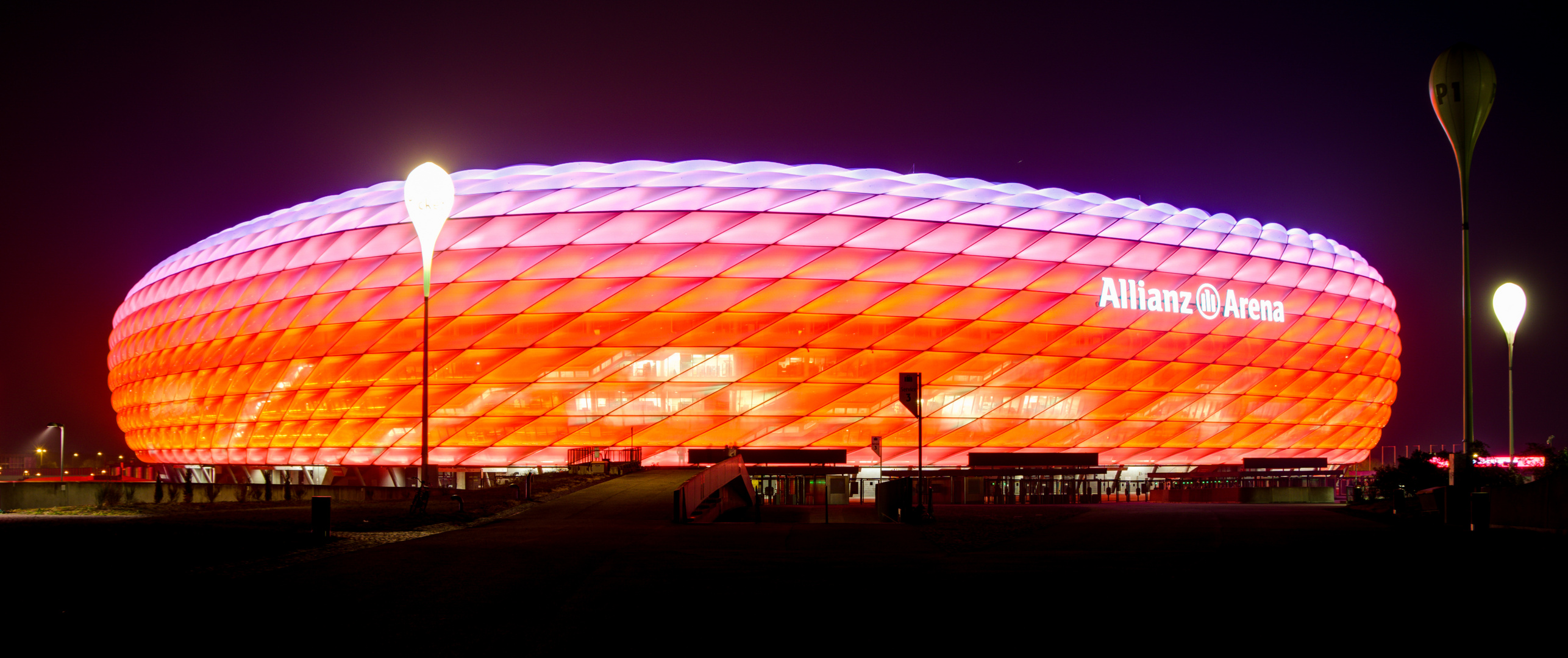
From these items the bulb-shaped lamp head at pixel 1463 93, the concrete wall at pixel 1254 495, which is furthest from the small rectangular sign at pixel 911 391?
the concrete wall at pixel 1254 495

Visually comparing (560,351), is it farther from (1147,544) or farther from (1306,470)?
(1306,470)

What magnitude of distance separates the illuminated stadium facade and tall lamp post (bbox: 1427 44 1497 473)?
22644mm

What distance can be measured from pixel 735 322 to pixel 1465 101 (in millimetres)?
25240

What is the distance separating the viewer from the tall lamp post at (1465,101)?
65.4 feet

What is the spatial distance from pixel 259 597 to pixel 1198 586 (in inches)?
344

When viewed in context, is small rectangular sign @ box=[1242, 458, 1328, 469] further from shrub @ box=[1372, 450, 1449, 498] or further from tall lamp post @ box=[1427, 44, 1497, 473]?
tall lamp post @ box=[1427, 44, 1497, 473]

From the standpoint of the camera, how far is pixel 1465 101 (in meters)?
20.1

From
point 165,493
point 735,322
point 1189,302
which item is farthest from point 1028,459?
point 165,493

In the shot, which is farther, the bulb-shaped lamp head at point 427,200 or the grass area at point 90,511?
the grass area at point 90,511

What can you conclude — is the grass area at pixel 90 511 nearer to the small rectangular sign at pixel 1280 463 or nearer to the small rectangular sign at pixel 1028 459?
the small rectangular sign at pixel 1028 459

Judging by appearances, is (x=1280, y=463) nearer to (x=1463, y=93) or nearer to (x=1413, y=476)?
(x=1413, y=476)

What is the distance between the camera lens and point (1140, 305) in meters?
45.3

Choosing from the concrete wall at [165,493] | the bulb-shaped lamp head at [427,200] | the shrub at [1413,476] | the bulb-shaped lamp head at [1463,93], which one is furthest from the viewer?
the shrub at [1413,476]

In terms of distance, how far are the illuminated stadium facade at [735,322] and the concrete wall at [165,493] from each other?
501 cm
